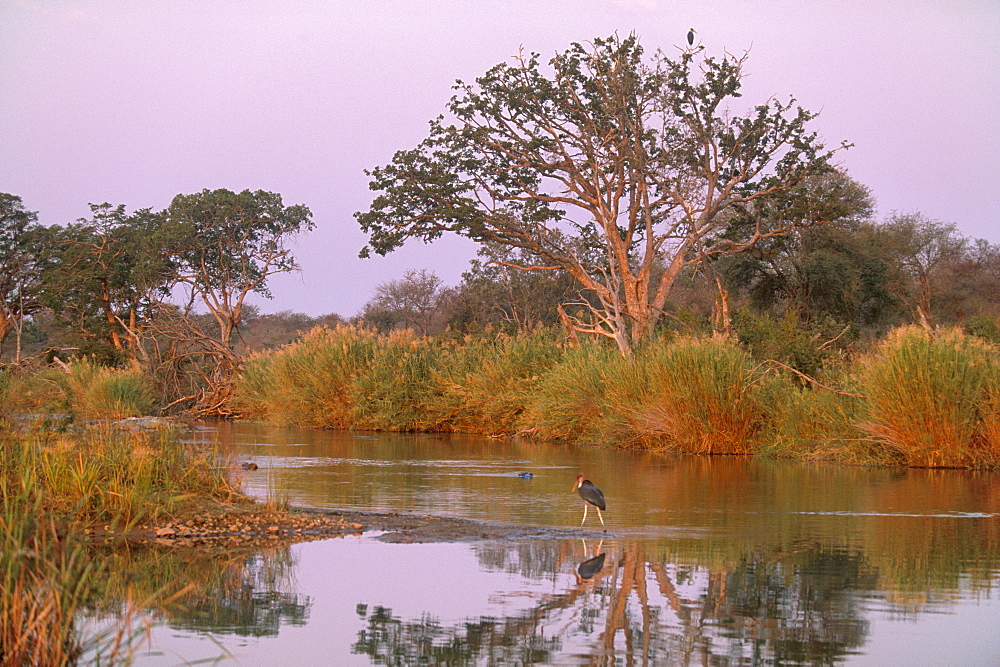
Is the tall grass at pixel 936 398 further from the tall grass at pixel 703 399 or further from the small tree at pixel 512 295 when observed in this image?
the small tree at pixel 512 295

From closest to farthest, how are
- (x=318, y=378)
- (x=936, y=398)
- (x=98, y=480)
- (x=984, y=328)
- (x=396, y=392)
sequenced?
(x=98, y=480) → (x=936, y=398) → (x=396, y=392) → (x=984, y=328) → (x=318, y=378)

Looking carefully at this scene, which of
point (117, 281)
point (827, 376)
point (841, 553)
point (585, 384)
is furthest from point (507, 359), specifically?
point (117, 281)

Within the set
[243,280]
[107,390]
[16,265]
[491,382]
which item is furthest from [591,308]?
[16,265]

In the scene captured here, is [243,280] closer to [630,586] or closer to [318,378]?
[318,378]

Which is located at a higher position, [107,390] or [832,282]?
[832,282]

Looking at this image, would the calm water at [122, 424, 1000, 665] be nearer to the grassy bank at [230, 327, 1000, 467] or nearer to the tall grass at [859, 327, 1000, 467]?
the tall grass at [859, 327, 1000, 467]

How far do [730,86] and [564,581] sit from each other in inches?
1205

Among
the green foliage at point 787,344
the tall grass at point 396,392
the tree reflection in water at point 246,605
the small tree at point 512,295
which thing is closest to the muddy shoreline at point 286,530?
the tree reflection in water at point 246,605

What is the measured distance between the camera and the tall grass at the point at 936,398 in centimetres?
1639

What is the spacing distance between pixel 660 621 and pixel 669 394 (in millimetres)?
13568

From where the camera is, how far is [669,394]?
20.0 metres

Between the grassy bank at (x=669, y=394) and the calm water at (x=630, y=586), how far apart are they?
3.27 m

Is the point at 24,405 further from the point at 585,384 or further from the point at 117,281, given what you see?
the point at 117,281

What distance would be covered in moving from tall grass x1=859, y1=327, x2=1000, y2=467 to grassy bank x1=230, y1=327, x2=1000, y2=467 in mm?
20
